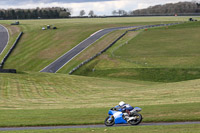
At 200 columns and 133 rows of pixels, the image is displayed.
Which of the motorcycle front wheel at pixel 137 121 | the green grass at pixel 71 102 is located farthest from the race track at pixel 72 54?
the motorcycle front wheel at pixel 137 121

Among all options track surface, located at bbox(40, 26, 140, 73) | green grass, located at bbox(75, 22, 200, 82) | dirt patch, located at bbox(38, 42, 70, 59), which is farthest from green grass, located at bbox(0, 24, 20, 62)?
green grass, located at bbox(75, 22, 200, 82)

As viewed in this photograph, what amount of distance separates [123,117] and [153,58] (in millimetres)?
56070

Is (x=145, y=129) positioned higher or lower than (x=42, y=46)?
higher

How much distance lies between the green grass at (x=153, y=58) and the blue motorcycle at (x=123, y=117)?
130 feet

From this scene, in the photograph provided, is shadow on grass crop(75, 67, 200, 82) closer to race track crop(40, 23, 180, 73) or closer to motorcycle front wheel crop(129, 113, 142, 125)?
race track crop(40, 23, 180, 73)

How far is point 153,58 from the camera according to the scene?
7631 centimetres

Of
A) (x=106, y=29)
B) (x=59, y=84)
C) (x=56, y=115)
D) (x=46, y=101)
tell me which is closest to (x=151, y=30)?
(x=106, y=29)

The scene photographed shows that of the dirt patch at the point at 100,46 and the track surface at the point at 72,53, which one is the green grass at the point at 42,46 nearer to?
the track surface at the point at 72,53

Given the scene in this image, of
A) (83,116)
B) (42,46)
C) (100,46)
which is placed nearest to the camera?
(83,116)

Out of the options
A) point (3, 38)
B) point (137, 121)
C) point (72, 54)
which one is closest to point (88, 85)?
point (137, 121)

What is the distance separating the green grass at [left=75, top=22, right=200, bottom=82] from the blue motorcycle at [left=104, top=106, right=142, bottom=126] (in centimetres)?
3951

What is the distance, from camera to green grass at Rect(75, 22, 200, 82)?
63250 mm

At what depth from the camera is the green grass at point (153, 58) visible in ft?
208

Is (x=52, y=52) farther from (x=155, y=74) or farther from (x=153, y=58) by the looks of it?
(x=155, y=74)
